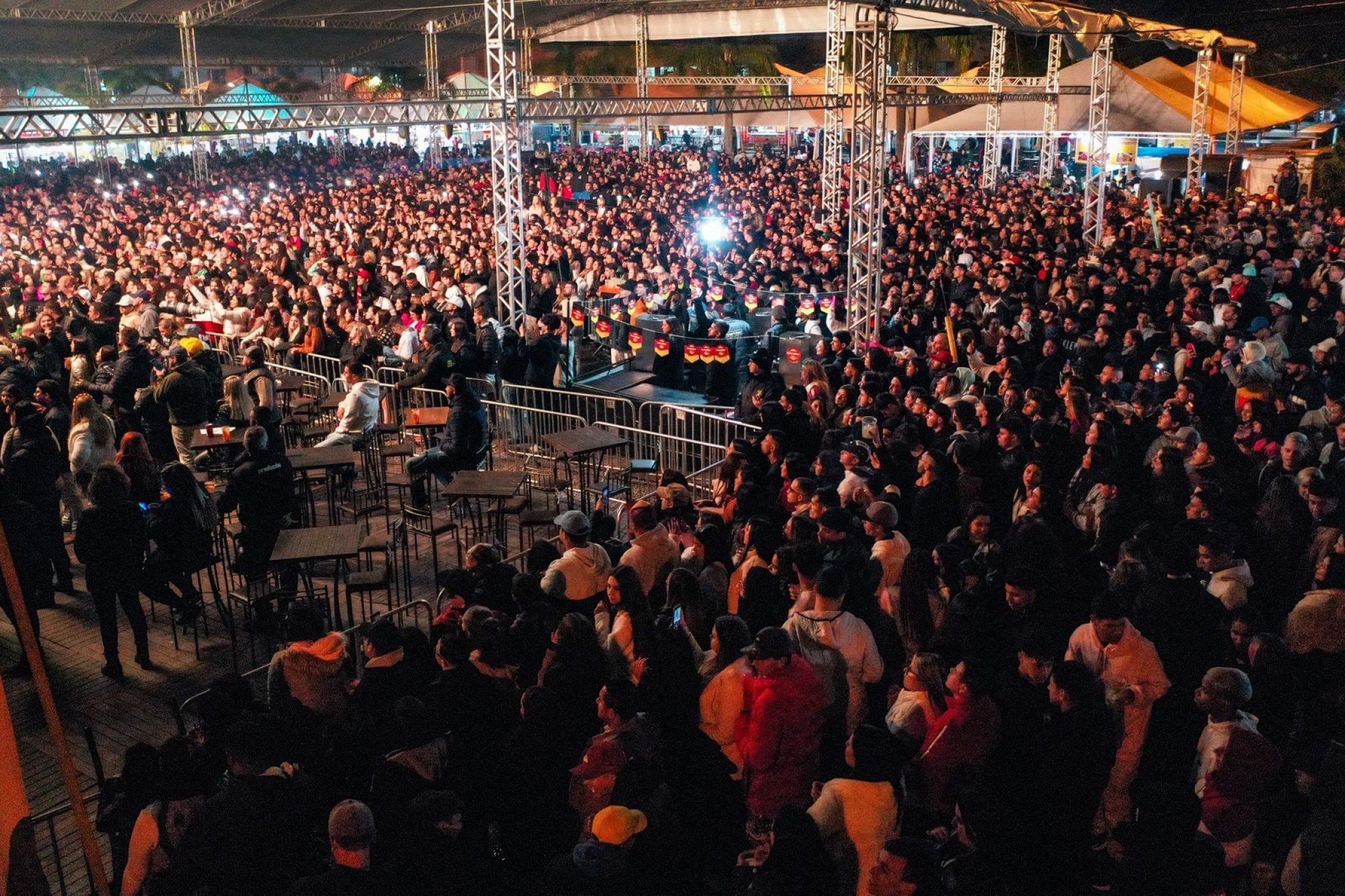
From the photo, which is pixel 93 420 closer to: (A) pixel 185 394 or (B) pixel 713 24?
(A) pixel 185 394

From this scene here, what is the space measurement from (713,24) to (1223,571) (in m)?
34.1

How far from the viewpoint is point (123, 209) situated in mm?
26016

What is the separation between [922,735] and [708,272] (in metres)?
13.7

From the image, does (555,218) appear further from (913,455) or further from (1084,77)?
(913,455)

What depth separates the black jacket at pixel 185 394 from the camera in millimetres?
9516

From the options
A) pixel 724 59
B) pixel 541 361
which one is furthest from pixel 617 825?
pixel 724 59

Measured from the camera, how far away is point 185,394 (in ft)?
31.3

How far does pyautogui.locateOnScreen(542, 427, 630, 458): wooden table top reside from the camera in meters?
8.75

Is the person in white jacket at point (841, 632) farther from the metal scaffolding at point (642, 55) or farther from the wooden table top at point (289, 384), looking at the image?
the metal scaffolding at point (642, 55)

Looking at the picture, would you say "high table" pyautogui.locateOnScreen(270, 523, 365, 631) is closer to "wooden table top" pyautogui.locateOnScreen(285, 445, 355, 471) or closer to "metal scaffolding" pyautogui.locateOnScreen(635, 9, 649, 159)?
"wooden table top" pyautogui.locateOnScreen(285, 445, 355, 471)

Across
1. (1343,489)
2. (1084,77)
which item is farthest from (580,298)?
(1084,77)

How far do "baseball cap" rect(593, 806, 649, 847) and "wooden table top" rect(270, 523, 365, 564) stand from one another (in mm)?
3289

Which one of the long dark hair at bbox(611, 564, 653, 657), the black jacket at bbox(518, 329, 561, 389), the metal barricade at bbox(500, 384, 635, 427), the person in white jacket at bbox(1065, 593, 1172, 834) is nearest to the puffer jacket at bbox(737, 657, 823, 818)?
the long dark hair at bbox(611, 564, 653, 657)

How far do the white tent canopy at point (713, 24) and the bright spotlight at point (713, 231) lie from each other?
14.6 meters
